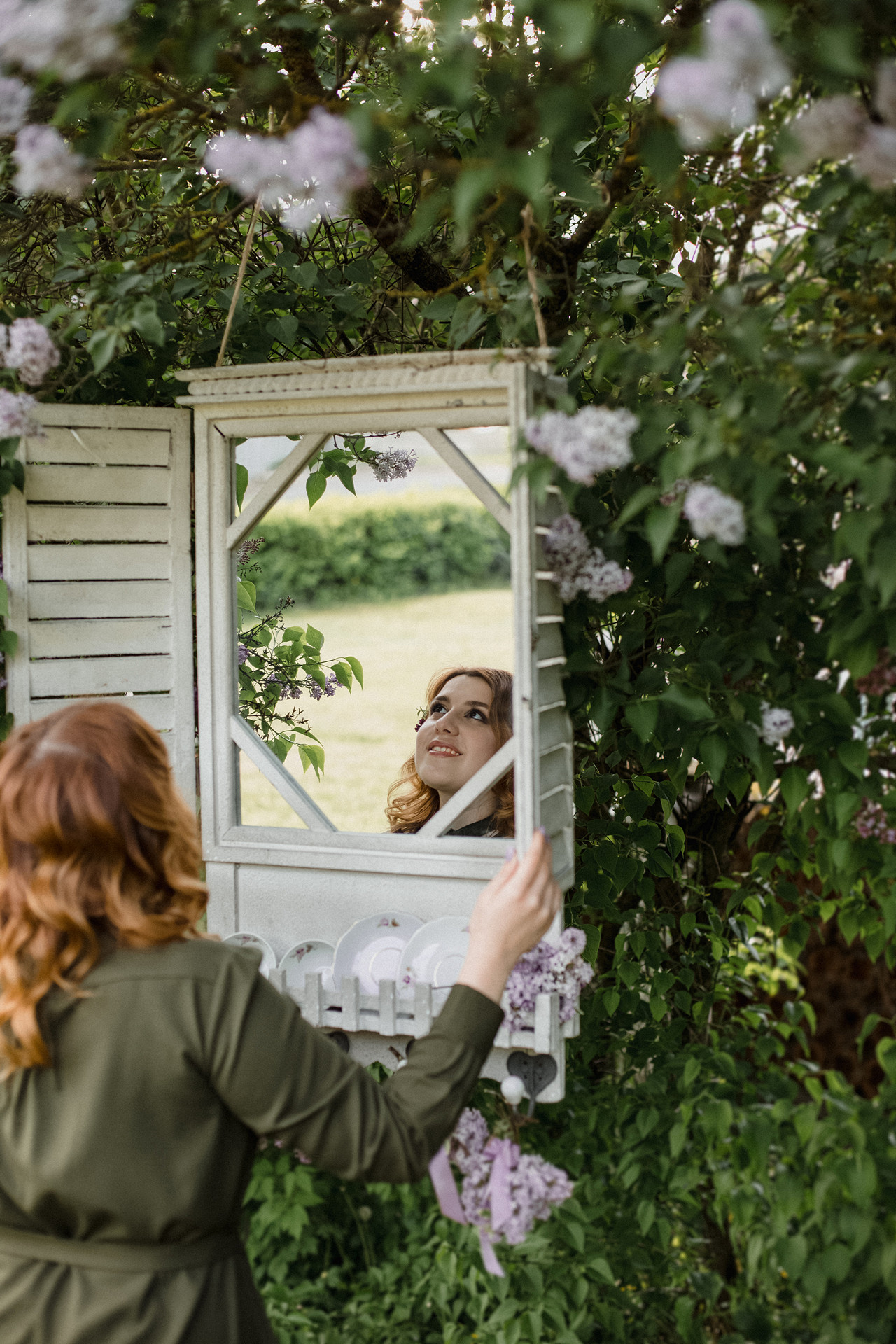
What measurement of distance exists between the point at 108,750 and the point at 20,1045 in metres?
0.32

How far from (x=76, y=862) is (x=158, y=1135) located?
31cm

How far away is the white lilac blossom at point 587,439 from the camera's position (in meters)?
1.36

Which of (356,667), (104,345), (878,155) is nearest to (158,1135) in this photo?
(104,345)

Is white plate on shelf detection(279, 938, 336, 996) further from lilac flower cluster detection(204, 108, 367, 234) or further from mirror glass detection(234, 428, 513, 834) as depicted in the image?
mirror glass detection(234, 428, 513, 834)

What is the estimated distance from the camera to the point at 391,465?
264 cm

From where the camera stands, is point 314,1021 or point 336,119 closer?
point 336,119

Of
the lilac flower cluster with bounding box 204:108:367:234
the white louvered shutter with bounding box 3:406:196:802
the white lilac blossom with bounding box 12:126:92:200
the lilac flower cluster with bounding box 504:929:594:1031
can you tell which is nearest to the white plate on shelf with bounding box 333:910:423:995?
the lilac flower cluster with bounding box 504:929:594:1031

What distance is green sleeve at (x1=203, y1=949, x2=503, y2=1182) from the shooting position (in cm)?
117

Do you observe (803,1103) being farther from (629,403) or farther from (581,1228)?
(629,403)

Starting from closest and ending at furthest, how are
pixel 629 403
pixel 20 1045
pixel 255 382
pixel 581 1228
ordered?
pixel 20 1045 → pixel 629 403 → pixel 581 1228 → pixel 255 382

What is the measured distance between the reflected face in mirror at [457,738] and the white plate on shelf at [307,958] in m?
0.81

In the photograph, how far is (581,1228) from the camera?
167 centimetres

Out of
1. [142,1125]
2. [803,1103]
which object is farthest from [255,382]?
[803,1103]

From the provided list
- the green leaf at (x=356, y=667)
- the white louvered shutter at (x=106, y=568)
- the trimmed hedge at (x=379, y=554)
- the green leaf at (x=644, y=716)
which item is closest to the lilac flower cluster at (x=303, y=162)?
the white louvered shutter at (x=106, y=568)
